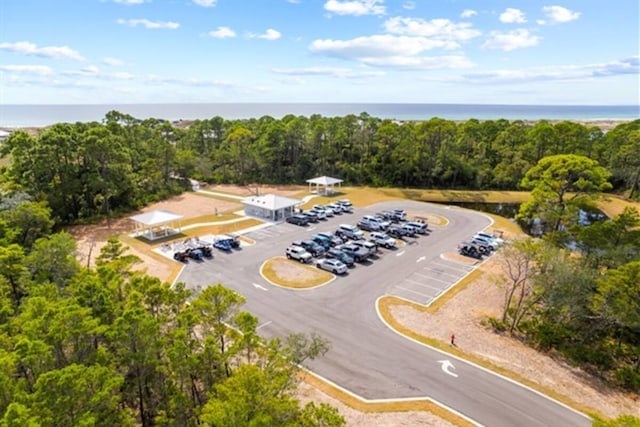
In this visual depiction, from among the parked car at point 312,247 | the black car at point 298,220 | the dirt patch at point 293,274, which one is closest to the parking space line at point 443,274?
the dirt patch at point 293,274

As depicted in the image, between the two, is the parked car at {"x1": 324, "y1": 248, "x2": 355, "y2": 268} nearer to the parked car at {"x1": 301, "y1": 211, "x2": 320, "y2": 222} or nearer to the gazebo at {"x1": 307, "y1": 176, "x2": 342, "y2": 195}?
the parked car at {"x1": 301, "y1": 211, "x2": 320, "y2": 222}

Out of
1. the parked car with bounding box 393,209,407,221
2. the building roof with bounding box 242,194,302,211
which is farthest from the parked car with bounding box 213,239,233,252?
the parked car with bounding box 393,209,407,221

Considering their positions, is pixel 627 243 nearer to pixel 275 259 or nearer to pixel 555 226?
pixel 555 226

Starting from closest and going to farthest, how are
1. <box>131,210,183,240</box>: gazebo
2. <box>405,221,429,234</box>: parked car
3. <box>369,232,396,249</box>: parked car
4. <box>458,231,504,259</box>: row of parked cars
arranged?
<box>458,231,504,259</box>: row of parked cars → <box>369,232,396,249</box>: parked car → <box>131,210,183,240</box>: gazebo → <box>405,221,429,234</box>: parked car

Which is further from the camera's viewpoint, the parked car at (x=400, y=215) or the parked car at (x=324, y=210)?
the parked car at (x=324, y=210)

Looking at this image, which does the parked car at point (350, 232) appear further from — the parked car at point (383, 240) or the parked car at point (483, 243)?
the parked car at point (483, 243)
